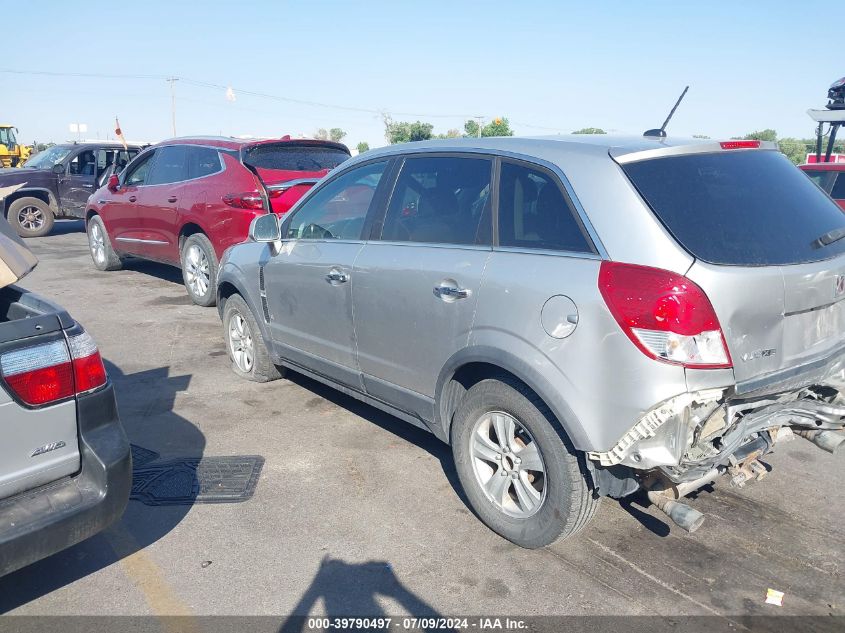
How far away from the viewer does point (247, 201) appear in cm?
764

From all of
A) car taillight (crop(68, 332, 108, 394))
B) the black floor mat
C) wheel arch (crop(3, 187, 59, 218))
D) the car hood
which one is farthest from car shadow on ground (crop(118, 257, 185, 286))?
car taillight (crop(68, 332, 108, 394))

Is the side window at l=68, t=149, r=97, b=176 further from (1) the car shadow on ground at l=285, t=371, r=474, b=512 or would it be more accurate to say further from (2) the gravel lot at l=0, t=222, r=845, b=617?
(2) the gravel lot at l=0, t=222, r=845, b=617

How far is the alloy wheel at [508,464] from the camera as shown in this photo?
332cm

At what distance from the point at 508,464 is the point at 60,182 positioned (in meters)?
14.1

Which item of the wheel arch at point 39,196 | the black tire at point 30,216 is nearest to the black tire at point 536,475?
the wheel arch at point 39,196

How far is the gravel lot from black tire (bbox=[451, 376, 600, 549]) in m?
0.13

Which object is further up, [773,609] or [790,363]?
[790,363]

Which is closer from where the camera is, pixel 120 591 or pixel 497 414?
pixel 120 591

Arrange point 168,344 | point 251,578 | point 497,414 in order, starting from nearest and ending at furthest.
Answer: point 251,578 < point 497,414 < point 168,344

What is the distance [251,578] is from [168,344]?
422 centimetres

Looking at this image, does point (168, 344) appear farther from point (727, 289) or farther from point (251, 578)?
point (727, 289)

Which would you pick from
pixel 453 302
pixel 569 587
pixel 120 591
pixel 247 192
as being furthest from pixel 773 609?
pixel 247 192

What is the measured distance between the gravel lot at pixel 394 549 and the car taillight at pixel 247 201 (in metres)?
3.22

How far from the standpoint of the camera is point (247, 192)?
302 inches
